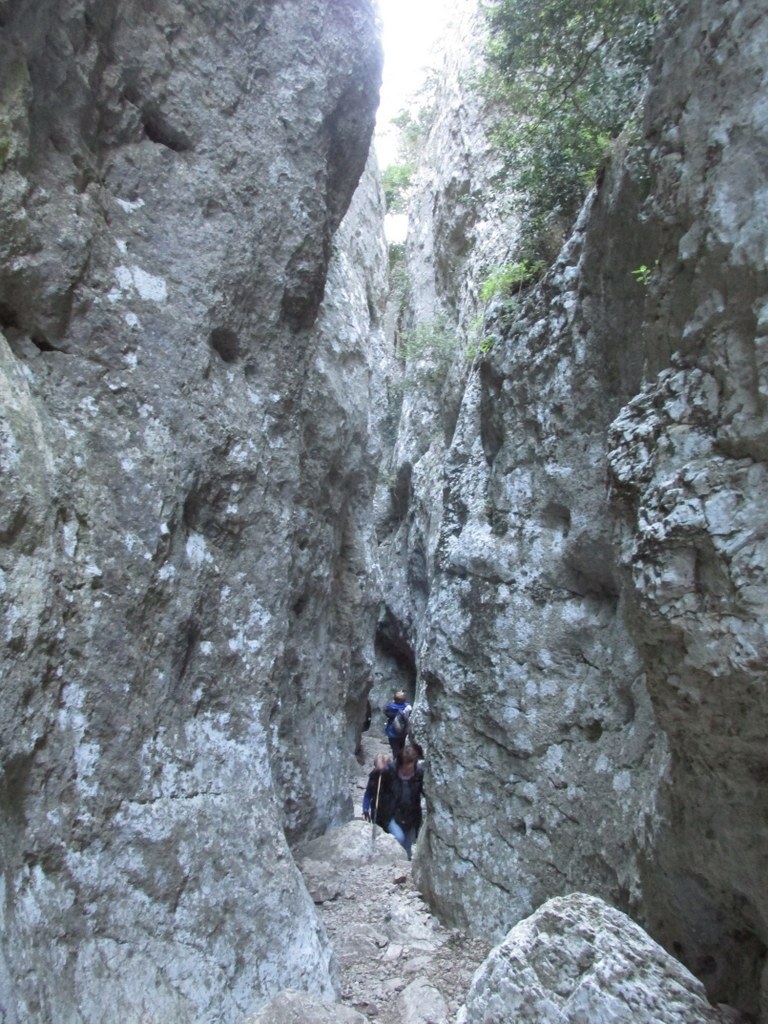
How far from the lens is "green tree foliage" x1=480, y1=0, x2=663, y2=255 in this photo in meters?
7.41

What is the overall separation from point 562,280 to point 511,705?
3939mm

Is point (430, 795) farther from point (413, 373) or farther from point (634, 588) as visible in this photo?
point (413, 373)

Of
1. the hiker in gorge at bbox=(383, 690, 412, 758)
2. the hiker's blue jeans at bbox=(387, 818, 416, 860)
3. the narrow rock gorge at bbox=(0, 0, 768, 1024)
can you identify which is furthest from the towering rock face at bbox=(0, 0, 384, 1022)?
the hiker in gorge at bbox=(383, 690, 412, 758)

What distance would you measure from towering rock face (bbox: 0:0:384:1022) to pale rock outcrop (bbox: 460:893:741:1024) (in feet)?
6.96

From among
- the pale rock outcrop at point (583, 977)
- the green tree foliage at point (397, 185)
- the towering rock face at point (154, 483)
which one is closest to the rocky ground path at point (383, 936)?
the towering rock face at point (154, 483)

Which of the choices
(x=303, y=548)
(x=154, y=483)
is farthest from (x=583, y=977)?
(x=303, y=548)

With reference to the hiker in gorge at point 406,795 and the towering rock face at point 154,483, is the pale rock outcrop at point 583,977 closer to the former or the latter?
the towering rock face at point 154,483

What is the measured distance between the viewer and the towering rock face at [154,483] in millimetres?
4516

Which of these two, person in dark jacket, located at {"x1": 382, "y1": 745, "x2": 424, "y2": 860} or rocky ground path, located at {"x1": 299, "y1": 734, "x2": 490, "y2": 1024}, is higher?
person in dark jacket, located at {"x1": 382, "y1": 745, "x2": 424, "y2": 860}

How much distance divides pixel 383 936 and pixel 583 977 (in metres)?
3.71

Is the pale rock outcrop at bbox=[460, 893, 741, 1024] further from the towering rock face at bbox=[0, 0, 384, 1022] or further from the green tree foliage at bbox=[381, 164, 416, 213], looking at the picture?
the green tree foliage at bbox=[381, 164, 416, 213]

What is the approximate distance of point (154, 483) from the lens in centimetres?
568

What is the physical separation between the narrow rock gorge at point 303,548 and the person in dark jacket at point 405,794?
0.80 m

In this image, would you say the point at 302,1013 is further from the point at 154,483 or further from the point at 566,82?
the point at 566,82
